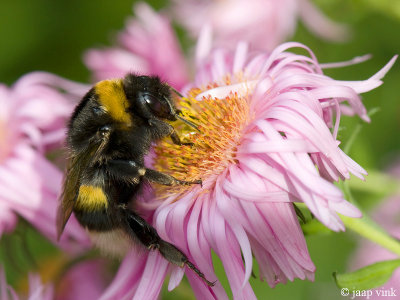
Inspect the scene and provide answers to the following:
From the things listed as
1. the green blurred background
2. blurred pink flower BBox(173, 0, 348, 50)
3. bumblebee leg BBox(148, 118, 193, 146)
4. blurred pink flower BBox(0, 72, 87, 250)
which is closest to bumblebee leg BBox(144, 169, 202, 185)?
bumblebee leg BBox(148, 118, 193, 146)

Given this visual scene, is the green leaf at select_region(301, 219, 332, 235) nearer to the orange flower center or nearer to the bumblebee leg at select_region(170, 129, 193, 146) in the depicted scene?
the orange flower center

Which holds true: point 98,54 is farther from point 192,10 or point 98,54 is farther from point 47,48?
point 47,48

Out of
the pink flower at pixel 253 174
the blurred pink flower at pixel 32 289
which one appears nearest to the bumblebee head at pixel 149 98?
the pink flower at pixel 253 174

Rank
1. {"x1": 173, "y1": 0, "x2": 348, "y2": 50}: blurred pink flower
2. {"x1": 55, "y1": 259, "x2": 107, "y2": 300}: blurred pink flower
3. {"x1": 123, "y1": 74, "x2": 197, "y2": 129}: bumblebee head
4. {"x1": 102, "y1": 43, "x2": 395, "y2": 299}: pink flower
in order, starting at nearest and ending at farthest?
1. {"x1": 102, "y1": 43, "x2": 395, "y2": 299}: pink flower
2. {"x1": 123, "y1": 74, "x2": 197, "y2": 129}: bumblebee head
3. {"x1": 55, "y1": 259, "x2": 107, "y2": 300}: blurred pink flower
4. {"x1": 173, "y1": 0, "x2": 348, "y2": 50}: blurred pink flower

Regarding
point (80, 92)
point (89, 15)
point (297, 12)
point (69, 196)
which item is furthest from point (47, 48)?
point (69, 196)

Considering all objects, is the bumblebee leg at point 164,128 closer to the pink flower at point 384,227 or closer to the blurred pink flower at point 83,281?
the blurred pink flower at point 83,281

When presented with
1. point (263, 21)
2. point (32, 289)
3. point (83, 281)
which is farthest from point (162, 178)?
point (263, 21)
